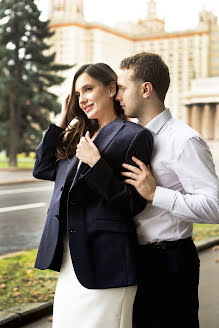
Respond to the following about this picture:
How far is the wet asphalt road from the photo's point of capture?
21.5 ft

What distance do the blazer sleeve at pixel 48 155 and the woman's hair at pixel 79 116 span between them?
0.03 metres

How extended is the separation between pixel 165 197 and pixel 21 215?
745cm

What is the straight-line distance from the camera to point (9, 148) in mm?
22594

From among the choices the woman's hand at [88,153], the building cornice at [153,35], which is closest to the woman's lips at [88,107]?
the woman's hand at [88,153]

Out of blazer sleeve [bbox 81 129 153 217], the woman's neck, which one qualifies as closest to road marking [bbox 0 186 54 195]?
the woman's neck

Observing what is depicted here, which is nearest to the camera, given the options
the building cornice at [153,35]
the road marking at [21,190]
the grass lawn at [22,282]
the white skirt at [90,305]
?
the white skirt at [90,305]

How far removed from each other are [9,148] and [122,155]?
21.5 m

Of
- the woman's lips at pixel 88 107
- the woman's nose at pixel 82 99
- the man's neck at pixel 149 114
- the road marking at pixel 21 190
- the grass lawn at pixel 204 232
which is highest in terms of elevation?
the woman's nose at pixel 82 99

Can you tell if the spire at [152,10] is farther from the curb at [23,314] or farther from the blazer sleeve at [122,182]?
the blazer sleeve at [122,182]

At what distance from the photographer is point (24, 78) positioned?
23.5m

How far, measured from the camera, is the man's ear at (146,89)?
5.89ft

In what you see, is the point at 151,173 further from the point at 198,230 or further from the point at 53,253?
the point at 198,230

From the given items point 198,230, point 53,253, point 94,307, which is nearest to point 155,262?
point 94,307

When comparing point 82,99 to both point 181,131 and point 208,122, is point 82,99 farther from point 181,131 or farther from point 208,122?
point 208,122
